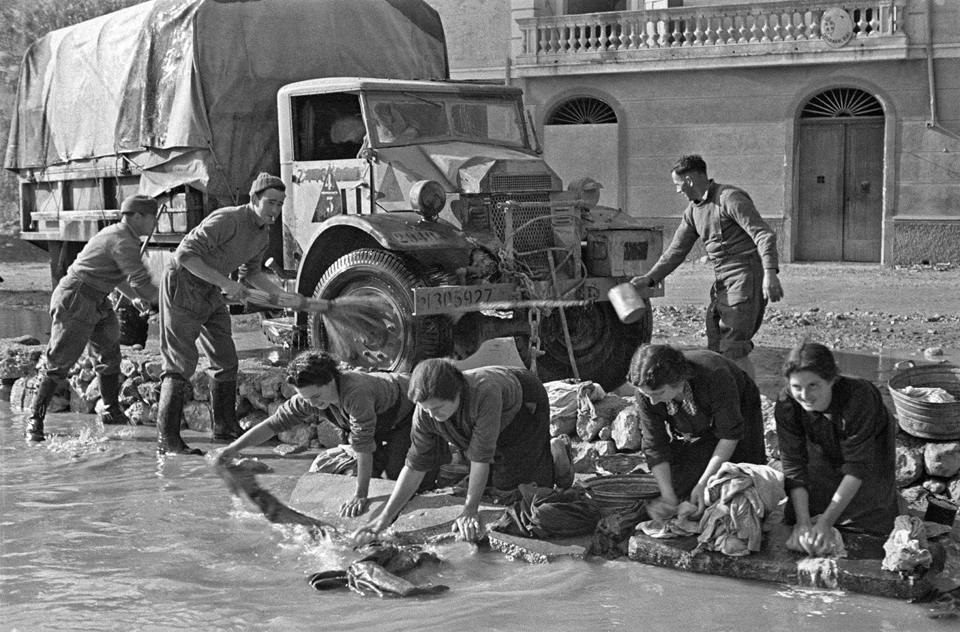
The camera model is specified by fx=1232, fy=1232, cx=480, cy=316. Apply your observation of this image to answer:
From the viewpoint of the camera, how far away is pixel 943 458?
6000 mm

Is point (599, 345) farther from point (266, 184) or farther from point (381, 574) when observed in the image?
point (381, 574)

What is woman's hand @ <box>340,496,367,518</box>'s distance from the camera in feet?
20.2

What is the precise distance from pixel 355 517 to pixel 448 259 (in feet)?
8.91

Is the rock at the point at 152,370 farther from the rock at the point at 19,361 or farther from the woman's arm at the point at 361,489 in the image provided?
the woman's arm at the point at 361,489

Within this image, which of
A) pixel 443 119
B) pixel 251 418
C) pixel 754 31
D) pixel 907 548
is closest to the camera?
pixel 907 548

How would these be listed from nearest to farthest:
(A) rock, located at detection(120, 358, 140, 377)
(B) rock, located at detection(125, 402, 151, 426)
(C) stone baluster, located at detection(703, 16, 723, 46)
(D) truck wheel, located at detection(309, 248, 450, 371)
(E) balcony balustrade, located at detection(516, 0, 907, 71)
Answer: (D) truck wheel, located at detection(309, 248, 450, 371)
(B) rock, located at detection(125, 402, 151, 426)
(A) rock, located at detection(120, 358, 140, 377)
(E) balcony balustrade, located at detection(516, 0, 907, 71)
(C) stone baluster, located at detection(703, 16, 723, 46)

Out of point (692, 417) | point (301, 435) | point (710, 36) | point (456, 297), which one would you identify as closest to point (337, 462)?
point (301, 435)

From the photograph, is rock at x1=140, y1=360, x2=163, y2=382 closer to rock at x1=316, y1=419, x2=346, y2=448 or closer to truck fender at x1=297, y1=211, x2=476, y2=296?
truck fender at x1=297, y1=211, x2=476, y2=296

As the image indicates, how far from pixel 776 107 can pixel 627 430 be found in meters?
12.8

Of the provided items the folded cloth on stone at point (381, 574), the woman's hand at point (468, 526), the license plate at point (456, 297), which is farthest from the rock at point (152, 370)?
the woman's hand at point (468, 526)

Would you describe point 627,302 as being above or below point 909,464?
above

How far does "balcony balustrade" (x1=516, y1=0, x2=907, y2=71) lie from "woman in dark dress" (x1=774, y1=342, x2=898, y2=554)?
13989 mm

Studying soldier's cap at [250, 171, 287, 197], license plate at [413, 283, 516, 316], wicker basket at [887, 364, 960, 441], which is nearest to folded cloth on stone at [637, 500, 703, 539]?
wicker basket at [887, 364, 960, 441]

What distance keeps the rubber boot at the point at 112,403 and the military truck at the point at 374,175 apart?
4.09 feet
